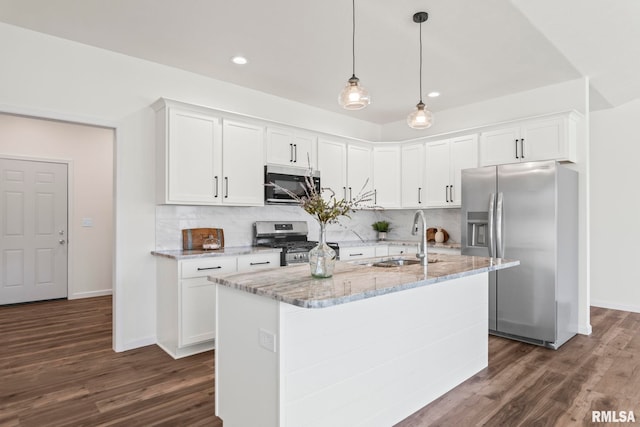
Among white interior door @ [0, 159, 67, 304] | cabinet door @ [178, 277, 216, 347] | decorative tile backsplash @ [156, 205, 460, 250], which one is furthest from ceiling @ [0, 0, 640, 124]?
white interior door @ [0, 159, 67, 304]

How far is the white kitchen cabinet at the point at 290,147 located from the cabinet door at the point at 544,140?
2.45 m

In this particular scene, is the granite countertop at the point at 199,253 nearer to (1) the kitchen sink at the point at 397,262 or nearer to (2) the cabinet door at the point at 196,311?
(2) the cabinet door at the point at 196,311

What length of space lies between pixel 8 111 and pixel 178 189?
4.70ft

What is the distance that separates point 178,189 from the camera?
361 cm

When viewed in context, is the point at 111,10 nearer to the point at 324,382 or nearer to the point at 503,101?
the point at 324,382

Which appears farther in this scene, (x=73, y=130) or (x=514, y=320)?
(x=73, y=130)

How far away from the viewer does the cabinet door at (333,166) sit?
16.1ft

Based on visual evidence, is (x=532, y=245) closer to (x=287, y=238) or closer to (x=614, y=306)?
(x=614, y=306)

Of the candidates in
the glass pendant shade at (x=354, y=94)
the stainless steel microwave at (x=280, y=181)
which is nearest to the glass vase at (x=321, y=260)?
the glass pendant shade at (x=354, y=94)

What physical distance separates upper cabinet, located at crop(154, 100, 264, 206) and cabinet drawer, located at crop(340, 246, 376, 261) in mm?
1282

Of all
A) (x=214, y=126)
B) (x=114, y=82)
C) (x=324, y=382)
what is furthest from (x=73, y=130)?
(x=324, y=382)

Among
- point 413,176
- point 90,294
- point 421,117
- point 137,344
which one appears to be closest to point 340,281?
point 421,117

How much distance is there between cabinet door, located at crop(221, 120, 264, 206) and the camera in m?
3.95

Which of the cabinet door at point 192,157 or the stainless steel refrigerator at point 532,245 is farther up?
the cabinet door at point 192,157
